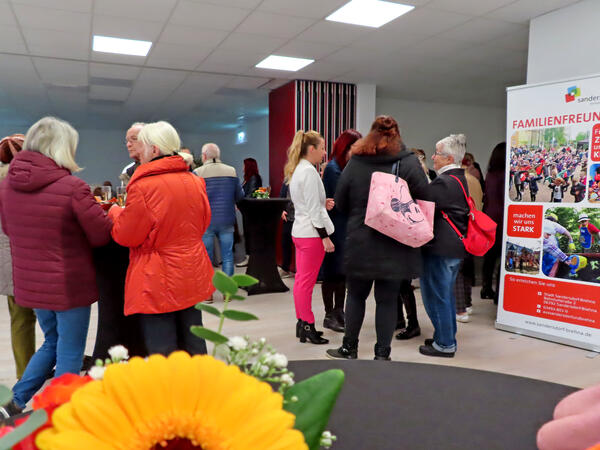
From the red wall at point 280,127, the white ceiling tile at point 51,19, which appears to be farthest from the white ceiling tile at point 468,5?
the red wall at point 280,127

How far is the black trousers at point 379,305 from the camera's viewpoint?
9.01 ft

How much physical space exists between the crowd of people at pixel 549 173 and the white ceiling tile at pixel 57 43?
13.4ft

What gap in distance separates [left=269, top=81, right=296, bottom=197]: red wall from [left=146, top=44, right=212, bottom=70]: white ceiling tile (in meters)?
1.49

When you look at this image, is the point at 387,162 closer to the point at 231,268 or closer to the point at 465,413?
the point at 465,413

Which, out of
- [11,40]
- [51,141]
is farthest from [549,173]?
[11,40]

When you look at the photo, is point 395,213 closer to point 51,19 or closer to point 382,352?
point 382,352

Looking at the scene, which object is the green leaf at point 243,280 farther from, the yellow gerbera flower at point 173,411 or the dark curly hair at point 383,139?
the dark curly hair at point 383,139

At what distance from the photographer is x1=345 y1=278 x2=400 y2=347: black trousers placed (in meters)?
2.75

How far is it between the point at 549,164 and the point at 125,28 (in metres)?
3.81

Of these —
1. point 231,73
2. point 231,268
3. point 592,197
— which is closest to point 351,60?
point 231,73

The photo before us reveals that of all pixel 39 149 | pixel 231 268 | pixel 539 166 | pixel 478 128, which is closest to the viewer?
pixel 39 149

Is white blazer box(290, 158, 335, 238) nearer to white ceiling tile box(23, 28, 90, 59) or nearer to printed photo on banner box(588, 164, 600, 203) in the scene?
printed photo on banner box(588, 164, 600, 203)

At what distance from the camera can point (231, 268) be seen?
5043 millimetres

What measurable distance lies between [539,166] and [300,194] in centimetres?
185
